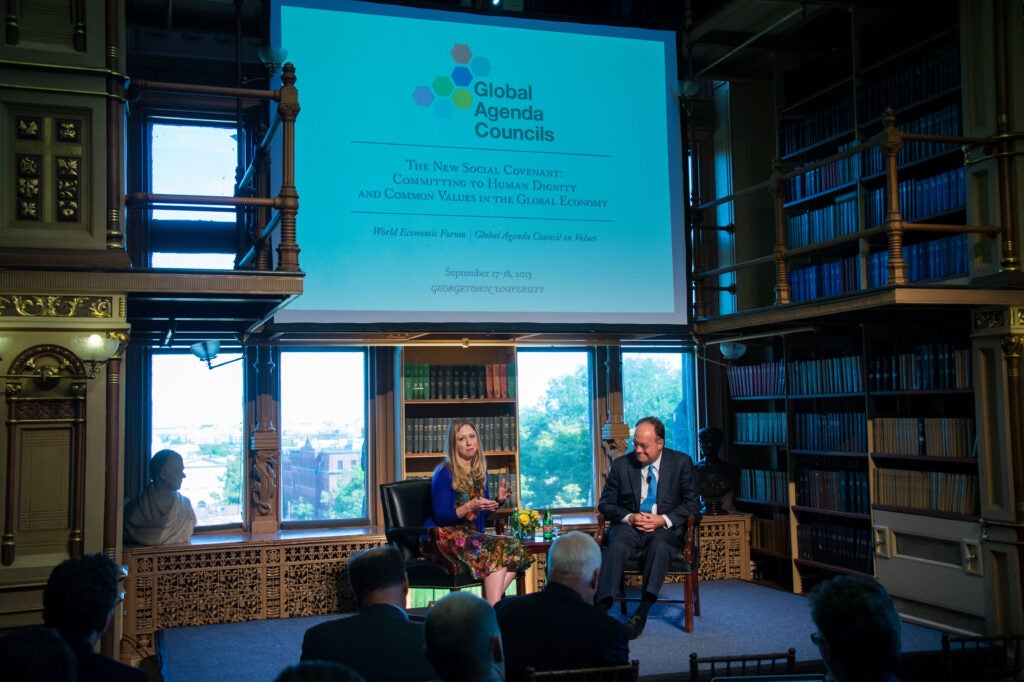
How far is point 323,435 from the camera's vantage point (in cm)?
717

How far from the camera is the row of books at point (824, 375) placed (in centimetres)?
655

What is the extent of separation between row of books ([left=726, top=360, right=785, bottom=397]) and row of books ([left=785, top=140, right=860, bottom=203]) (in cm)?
128

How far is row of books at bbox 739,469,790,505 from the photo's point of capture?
7.22 m

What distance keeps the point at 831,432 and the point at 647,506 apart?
1.64 meters

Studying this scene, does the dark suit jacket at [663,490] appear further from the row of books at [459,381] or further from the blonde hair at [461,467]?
the row of books at [459,381]

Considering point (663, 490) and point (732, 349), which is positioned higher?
point (732, 349)

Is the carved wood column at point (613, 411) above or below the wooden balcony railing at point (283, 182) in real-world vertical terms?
below

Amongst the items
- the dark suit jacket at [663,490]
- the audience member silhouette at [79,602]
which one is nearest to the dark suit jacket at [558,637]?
the audience member silhouette at [79,602]

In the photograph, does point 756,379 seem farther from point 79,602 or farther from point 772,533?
point 79,602

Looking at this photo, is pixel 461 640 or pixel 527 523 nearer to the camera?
pixel 461 640

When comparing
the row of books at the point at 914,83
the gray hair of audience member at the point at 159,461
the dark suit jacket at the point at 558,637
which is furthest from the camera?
the gray hair of audience member at the point at 159,461

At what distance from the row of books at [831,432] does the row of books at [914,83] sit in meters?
2.04

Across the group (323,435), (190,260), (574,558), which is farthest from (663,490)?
(190,260)

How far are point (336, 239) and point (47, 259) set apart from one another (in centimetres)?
187
